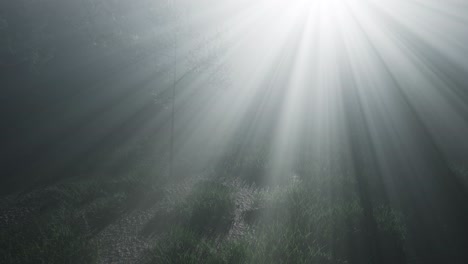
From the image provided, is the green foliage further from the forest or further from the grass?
the grass

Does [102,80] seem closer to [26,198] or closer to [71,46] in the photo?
[71,46]

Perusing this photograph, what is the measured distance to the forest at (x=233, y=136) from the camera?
20.2 feet

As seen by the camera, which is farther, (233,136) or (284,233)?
(233,136)

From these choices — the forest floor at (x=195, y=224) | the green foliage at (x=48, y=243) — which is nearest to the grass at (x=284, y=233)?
the forest floor at (x=195, y=224)

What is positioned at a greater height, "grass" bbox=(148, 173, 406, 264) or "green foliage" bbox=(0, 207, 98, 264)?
"grass" bbox=(148, 173, 406, 264)

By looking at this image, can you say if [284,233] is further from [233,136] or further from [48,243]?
[233,136]

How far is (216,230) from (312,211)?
91.4 inches

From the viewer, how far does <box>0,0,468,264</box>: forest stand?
20.2 ft

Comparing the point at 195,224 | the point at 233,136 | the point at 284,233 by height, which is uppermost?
the point at 284,233

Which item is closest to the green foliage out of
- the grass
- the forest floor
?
the forest floor

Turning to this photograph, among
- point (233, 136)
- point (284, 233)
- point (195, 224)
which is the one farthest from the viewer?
point (233, 136)

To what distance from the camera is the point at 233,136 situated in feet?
43.8

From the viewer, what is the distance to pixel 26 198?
9.33 meters

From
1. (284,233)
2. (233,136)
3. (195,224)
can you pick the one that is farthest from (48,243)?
(233,136)
